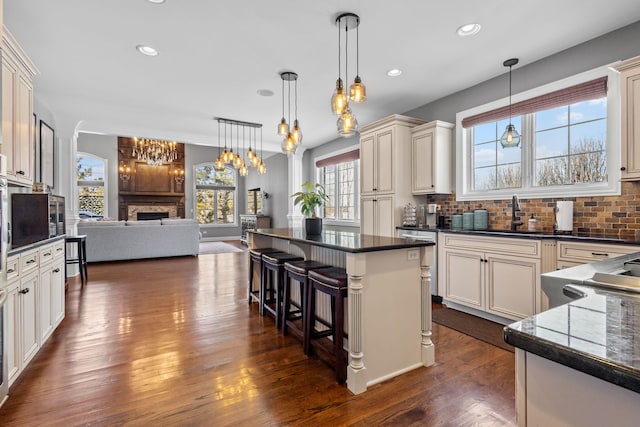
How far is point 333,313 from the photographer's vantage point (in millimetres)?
2277

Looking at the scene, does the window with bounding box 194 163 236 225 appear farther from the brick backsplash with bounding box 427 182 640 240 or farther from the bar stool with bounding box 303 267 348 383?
the bar stool with bounding box 303 267 348 383

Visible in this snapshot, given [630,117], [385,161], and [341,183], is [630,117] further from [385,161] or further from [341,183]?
[341,183]

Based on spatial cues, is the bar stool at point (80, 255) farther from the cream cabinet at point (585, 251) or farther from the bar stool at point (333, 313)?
the cream cabinet at point (585, 251)

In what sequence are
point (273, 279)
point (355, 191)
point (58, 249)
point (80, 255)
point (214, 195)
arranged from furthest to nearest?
1. point (214, 195)
2. point (355, 191)
3. point (80, 255)
4. point (273, 279)
5. point (58, 249)

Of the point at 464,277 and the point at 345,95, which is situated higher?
the point at 345,95

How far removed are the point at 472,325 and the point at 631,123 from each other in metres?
2.13

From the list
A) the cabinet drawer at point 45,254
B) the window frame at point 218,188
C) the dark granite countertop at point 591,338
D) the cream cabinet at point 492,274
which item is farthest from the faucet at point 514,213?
the window frame at point 218,188

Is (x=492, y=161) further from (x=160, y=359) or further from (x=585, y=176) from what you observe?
(x=160, y=359)

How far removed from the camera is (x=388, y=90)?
13.5 feet

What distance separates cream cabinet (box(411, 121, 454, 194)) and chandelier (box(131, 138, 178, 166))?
775cm

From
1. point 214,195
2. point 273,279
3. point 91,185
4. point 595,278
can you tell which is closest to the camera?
point 595,278

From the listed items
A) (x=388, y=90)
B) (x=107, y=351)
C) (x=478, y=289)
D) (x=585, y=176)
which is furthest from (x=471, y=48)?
(x=107, y=351)

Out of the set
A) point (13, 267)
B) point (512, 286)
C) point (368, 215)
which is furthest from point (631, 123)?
point (13, 267)

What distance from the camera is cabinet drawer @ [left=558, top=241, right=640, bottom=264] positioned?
2314mm
